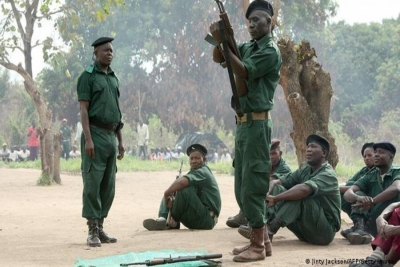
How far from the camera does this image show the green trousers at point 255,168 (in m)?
6.08

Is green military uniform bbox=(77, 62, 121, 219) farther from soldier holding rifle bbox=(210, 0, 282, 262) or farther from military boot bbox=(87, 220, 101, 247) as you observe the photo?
soldier holding rifle bbox=(210, 0, 282, 262)

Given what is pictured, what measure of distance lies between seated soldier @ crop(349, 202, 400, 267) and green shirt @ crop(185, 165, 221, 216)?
3.06 metres

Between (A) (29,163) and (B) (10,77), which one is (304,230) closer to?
(A) (29,163)

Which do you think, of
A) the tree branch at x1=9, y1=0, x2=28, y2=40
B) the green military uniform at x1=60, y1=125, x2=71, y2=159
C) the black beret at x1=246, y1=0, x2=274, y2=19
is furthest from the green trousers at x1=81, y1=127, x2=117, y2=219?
the green military uniform at x1=60, y1=125, x2=71, y2=159

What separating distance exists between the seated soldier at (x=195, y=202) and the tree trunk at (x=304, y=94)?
1.73 meters

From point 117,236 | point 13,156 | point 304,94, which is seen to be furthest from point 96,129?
point 13,156

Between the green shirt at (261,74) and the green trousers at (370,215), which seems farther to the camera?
the green trousers at (370,215)

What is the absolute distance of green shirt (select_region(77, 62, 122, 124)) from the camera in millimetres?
7391

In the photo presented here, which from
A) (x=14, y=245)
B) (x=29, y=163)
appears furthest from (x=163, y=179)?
(x=14, y=245)

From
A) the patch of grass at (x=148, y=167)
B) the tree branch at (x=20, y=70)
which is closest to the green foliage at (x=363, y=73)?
the patch of grass at (x=148, y=167)

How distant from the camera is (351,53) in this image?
39.0 m

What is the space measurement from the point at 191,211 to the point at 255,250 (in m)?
2.38

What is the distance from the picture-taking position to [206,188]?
334 inches

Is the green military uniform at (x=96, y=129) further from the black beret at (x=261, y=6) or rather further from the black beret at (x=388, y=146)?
the black beret at (x=388, y=146)
